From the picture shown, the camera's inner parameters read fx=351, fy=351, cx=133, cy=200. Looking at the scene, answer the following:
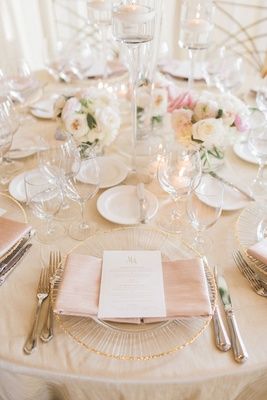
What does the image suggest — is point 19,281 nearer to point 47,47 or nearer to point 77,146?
point 77,146

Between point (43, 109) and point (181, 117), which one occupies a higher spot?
point (181, 117)

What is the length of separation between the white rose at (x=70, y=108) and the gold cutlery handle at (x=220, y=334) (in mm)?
731

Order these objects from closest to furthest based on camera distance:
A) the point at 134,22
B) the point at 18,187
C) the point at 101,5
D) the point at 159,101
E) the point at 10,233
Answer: the point at 10,233, the point at 134,22, the point at 18,187, the point at 159,101, the point at 101,5

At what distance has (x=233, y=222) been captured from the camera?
956 mm

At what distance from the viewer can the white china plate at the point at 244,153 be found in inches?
47.0

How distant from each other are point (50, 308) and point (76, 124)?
0.60 metres

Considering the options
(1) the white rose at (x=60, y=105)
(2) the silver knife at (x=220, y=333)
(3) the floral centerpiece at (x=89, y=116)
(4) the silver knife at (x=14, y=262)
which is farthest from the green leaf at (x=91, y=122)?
(2) the silver knife at (x=220, y=333)

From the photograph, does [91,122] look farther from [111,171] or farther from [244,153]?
[244,153]

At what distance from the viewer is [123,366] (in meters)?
0.63

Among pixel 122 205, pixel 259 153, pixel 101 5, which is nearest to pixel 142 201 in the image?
pixel 122 205

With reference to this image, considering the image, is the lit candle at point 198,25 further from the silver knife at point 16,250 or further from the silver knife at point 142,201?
the silver knife at point 16,250

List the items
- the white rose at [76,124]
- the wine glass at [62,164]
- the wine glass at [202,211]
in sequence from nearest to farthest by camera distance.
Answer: the wine glass at [202,211] < the wine glass at [62,164] < the white rose at [76,124]

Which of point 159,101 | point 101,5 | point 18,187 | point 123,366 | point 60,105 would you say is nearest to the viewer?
point 123,366

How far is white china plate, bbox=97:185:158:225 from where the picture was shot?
96cm
